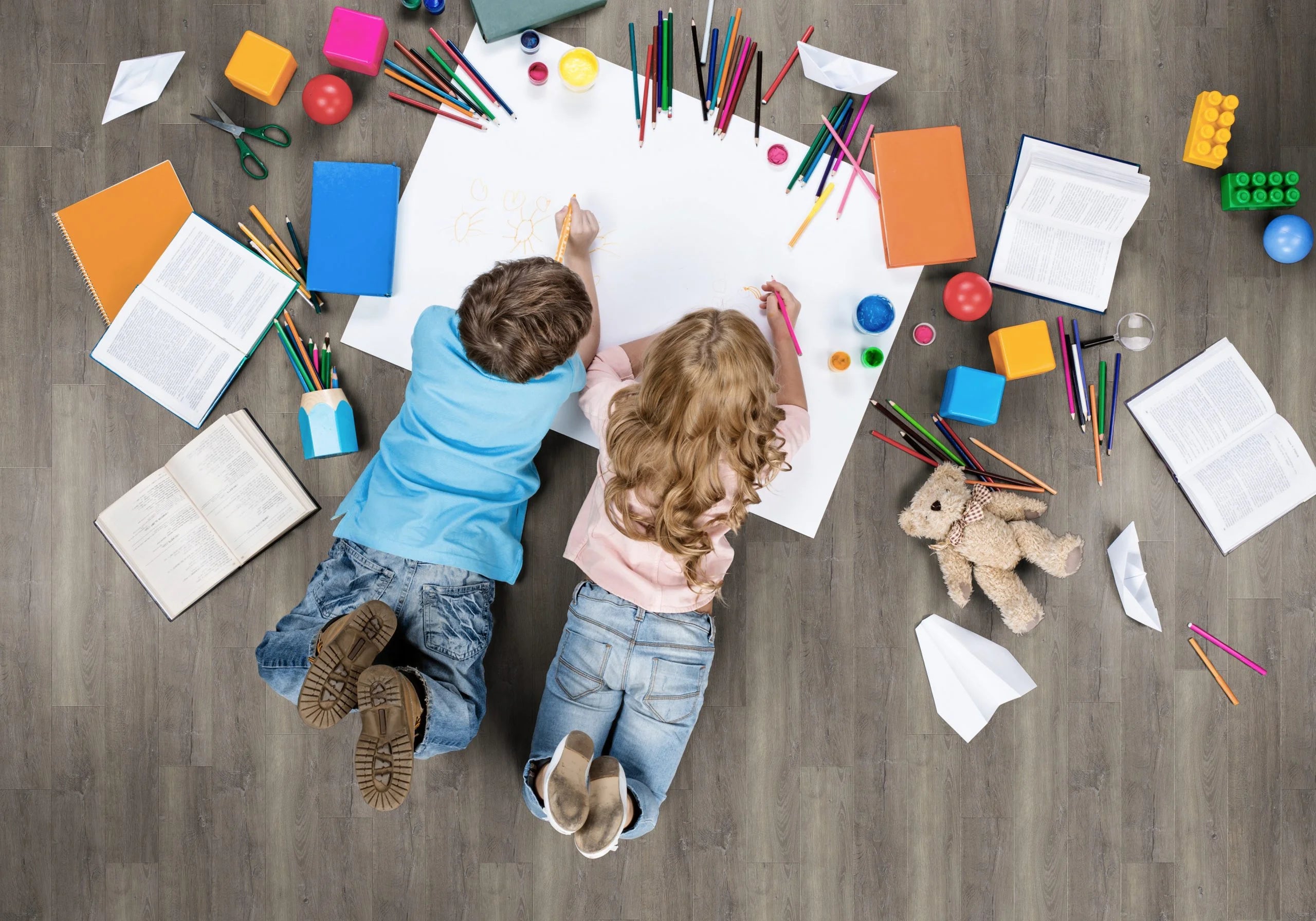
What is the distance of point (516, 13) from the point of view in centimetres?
150

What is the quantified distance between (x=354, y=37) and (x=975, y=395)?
139cm

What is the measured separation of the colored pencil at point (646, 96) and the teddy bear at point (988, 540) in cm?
87

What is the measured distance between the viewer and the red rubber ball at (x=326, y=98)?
1501mm

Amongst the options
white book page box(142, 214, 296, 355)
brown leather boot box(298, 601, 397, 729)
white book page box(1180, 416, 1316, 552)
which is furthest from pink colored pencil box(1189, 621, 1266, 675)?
white book page box(142, 214, 296, 355)

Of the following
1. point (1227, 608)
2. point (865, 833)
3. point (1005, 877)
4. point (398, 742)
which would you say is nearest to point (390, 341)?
point (398, 742)

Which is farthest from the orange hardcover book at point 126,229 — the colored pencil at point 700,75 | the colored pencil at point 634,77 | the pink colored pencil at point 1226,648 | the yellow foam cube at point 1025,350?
the pink colored pencil at point 1226,648

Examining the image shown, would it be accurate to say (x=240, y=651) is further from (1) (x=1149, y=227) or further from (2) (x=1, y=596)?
(1) (x=1149, y=227)

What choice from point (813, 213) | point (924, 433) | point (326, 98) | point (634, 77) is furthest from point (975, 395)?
point (326, 98)

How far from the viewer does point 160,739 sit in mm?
1609

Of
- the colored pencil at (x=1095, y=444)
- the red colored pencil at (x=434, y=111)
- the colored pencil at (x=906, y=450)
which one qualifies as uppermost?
the red colored pencil at (x=434, y=111)

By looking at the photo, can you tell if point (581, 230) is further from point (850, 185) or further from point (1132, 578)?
point (1132, 578)

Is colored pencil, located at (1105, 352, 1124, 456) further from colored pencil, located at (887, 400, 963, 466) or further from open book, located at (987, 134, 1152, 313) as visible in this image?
colored pencil, located at (887, 400, 963, 466)

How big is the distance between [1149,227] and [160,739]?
230cm

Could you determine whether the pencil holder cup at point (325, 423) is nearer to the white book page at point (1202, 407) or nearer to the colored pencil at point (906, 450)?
the colored pencil at point (906, 450)
